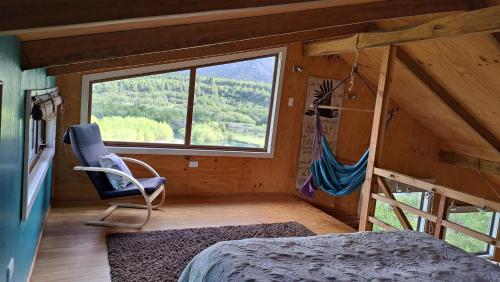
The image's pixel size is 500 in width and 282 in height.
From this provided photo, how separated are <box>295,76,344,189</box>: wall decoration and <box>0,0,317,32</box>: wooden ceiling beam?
12.7 ft

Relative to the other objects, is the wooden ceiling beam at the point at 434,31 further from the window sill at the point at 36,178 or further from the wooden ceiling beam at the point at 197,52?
the window sill at the point at 36,178

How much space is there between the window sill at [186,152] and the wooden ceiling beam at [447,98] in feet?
6.50

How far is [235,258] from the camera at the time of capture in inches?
66.1

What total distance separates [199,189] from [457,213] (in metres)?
4.20

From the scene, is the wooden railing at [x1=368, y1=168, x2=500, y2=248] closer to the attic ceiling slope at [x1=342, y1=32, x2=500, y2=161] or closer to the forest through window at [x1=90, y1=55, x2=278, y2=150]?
the attic ceiling slope at [x1=342, y1=32, x2=500, y2=161]

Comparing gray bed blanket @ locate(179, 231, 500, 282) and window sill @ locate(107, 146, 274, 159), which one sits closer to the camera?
gray bed blanket @ locate(179, 231, 500, 282)

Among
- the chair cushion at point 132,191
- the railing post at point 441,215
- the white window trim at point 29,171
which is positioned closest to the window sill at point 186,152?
the chair cushion at point 132,191

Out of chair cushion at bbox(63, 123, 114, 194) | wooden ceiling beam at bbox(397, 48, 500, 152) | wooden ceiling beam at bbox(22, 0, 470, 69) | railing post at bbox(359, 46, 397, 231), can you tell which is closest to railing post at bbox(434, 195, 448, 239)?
railing post at bbox(359, 46, 397, 231)

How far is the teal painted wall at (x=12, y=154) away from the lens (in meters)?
1.45

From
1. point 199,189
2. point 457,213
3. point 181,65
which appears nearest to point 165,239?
point 199,189

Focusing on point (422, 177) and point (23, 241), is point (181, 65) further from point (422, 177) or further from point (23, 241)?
point (422, 177)

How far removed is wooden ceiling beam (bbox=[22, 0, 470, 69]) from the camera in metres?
1.78

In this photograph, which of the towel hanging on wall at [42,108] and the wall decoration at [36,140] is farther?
the towel hanging on wall at [42,108]

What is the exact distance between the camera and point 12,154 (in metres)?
1.68
